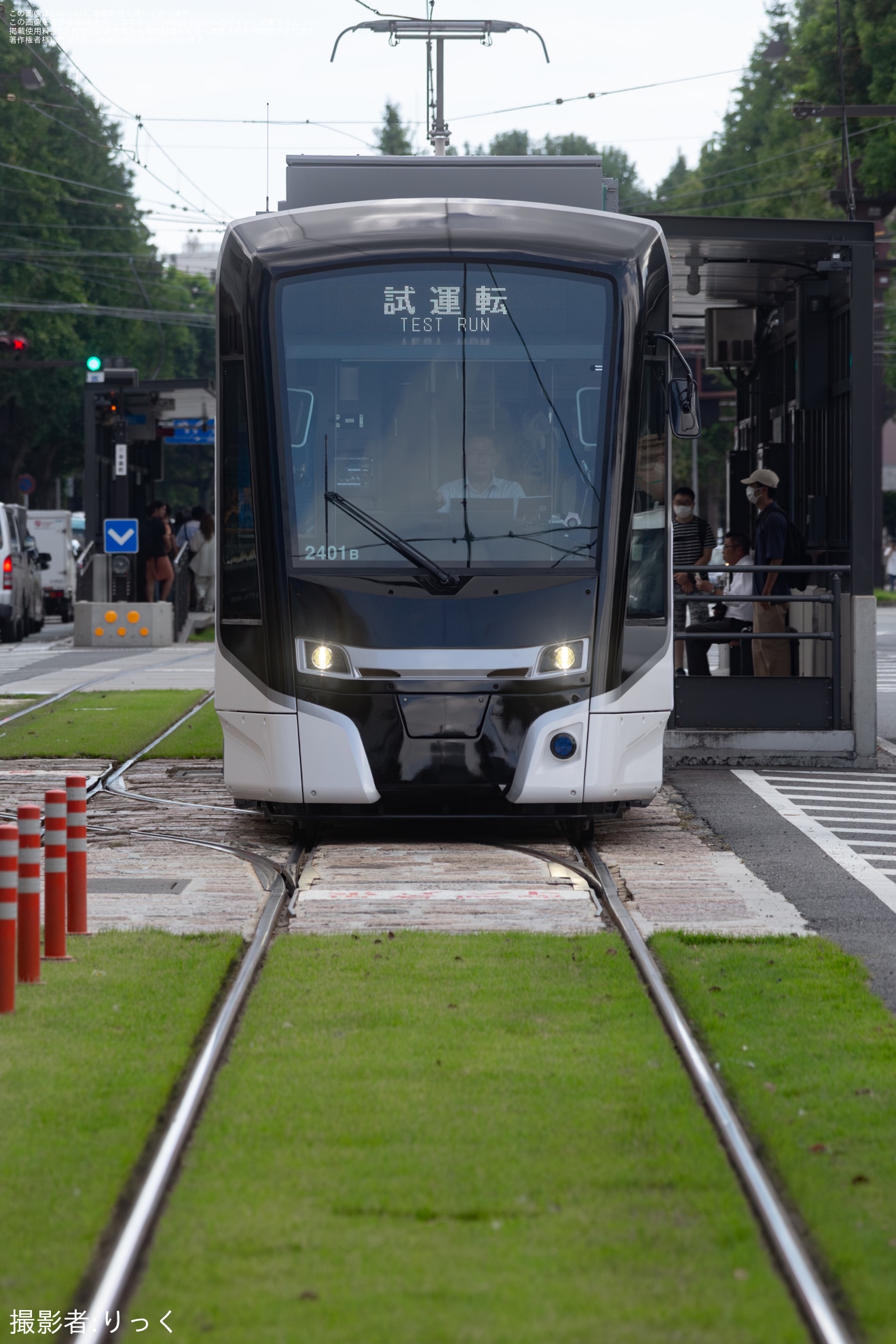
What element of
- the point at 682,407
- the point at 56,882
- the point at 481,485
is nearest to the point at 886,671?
the point at 682,407

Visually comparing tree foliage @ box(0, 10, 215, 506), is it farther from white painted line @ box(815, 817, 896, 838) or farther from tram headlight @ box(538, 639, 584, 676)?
tram headlight @ box(538, 639, 584, 676)

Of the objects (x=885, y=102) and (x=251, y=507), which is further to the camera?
(x=885, y=102)

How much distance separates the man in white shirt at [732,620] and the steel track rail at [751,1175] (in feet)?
29.9

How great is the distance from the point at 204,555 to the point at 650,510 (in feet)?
78.7

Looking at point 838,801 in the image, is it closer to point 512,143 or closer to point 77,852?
point 77,852

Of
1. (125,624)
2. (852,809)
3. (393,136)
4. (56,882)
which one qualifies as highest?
(393,136)

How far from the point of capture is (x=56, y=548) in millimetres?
43031

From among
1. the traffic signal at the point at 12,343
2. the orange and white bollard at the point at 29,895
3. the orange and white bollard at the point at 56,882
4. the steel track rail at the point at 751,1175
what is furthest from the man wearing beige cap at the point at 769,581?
the traffic signal at the point at 12,343

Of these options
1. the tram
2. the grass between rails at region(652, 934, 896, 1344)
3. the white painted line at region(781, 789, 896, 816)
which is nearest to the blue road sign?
the white painted line at region(781, 789, 896, 816)

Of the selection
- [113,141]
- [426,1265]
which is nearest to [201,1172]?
[426,1265]

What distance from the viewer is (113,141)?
60875 millimetres

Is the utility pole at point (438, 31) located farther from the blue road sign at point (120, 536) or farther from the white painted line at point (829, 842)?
the white painted line at point (829, 842)

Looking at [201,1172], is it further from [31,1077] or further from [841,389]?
[841,389]

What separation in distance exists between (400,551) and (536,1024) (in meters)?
4.39
